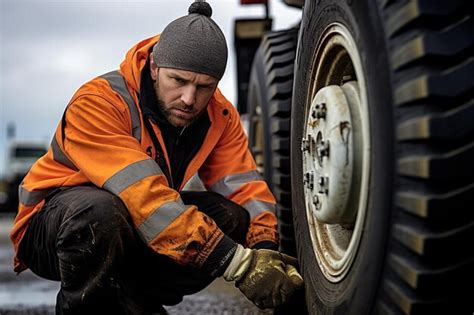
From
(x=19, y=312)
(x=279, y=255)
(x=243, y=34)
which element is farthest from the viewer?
(x=243, y=34)

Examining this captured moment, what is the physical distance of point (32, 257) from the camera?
2.54 meters

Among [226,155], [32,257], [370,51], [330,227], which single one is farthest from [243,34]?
[370,51]

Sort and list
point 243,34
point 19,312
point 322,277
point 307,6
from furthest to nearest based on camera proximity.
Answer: point 243,34, point 19,312, point 307,6, point 322,277

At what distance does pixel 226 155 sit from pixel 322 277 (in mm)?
861

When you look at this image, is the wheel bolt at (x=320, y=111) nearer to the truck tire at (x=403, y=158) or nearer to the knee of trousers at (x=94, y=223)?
the truck tire at (x=403, y=158)

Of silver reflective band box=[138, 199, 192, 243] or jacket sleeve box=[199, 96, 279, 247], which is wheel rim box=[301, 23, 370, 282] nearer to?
silver reflective band box=[138, 199, 192, 243]

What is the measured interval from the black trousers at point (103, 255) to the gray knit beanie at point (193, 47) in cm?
44

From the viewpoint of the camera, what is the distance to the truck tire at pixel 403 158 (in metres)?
1.36

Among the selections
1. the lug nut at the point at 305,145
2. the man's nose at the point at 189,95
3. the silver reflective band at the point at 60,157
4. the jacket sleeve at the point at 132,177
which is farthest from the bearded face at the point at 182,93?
the lug nut at the point at 305,145

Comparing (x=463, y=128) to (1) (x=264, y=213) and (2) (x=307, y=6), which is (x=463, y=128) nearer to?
(2) (x=307, y=6)

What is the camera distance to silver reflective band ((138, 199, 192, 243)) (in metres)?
2.11

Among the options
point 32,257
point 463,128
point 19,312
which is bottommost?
point 19,312

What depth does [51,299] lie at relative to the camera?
3553 mm

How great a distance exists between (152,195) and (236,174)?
0.59 m
